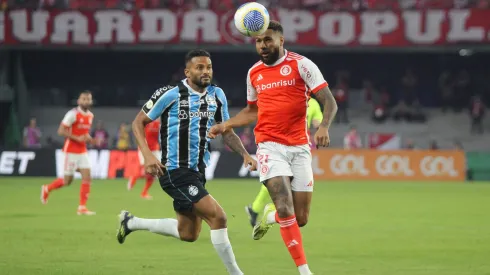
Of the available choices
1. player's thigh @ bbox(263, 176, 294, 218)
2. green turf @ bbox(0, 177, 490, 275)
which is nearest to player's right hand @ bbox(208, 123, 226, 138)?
player's thigh @ bbox(263, 176, 294, 218)

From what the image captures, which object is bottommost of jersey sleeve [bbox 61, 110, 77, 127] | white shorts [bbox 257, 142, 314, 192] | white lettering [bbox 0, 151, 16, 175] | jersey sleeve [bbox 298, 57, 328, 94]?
white lettering [bbox 0, 151, 16, 175]

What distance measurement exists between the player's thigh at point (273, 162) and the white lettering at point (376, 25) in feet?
87.5

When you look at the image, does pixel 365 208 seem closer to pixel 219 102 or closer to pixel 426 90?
pixel 219 102

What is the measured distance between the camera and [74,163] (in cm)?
1862

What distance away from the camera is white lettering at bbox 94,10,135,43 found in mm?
36094

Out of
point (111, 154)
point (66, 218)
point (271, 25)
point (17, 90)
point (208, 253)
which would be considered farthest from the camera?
point (17, 90)

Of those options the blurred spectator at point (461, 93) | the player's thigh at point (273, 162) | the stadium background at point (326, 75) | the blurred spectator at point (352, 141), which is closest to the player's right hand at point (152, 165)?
the player's thigh at point (273, 162)

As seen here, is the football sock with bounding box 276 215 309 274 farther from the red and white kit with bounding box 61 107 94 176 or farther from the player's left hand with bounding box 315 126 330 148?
the red and white kit with bounding box 61 107 94 176

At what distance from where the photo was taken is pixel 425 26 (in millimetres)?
35812

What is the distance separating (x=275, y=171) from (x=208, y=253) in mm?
2564

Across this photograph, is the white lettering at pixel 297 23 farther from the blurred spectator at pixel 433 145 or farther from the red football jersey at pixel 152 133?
the red football jersey at pixel 152 133

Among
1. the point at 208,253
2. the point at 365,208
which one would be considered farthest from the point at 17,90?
the point at 208,253

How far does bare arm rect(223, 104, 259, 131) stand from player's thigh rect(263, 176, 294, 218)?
63 centimetres

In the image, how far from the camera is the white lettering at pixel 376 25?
35781 millimetres
